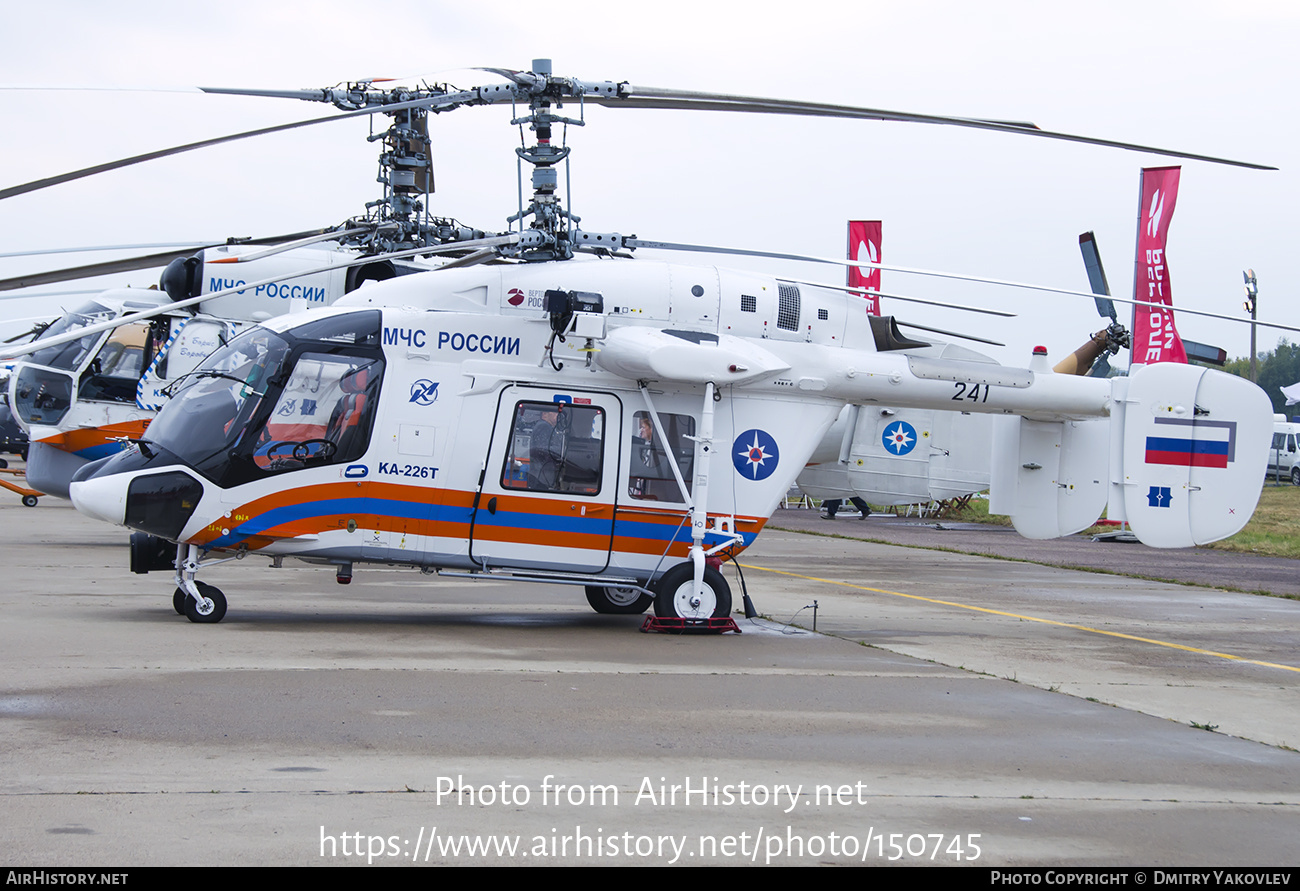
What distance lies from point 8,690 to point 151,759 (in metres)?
1.95

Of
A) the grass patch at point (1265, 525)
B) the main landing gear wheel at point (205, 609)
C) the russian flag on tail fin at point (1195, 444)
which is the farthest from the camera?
the grass patch at point (1265, 525)

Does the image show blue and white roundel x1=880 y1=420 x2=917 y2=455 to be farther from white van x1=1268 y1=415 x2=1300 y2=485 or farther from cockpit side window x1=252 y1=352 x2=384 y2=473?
white van x1=1268 y1=415 x2=1300 y2=485

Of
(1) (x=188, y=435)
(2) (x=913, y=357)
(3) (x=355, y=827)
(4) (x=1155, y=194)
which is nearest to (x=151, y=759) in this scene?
(3) (x=355, y=827)

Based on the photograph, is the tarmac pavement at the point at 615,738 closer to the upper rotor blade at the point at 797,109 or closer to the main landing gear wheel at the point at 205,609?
the main landing gear wheel at the point at 205,609

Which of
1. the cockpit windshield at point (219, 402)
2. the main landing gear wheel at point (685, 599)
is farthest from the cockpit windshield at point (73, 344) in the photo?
the main landing gear wheel at point (685, 599)

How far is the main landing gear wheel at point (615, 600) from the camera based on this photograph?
39.3ft

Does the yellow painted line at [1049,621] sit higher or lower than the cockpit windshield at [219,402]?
lower

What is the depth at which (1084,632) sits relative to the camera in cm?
1190

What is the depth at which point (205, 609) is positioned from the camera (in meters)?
9.93

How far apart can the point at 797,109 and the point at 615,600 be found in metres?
5.09

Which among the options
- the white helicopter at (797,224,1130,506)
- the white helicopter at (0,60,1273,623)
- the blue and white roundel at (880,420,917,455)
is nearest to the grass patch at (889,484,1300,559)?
the white helicopter at (797,224,1130,506)

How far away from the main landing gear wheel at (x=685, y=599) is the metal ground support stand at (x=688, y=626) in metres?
0.04

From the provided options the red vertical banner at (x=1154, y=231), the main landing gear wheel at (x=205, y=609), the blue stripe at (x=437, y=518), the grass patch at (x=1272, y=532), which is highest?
the red vertical banner at (x=1154, y=231)

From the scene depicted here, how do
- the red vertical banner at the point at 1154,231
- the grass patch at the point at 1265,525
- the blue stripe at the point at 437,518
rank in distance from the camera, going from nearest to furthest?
the blue stripe at the point at 437,518 → the red vertical banner at the point at 1154,231 → the grass patch at the point at 1265,525
